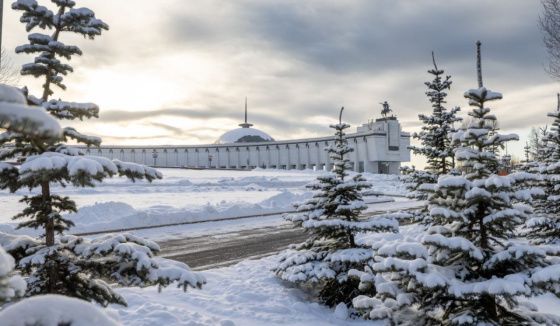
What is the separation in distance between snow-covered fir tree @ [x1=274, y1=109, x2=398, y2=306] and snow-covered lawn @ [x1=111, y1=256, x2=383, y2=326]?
20.3 inches

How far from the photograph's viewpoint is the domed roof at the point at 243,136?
109 m

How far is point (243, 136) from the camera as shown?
10994 cm

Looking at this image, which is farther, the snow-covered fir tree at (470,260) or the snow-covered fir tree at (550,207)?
the snow-covered fir tree at (550,207)

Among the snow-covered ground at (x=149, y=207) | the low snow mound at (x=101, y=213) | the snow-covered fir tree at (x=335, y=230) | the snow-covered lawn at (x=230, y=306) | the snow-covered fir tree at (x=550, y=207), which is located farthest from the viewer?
the snow-covered ground at (x=149, y=207)

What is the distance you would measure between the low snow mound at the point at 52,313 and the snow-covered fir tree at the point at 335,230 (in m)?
7.42

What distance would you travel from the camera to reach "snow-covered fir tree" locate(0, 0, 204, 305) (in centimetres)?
452

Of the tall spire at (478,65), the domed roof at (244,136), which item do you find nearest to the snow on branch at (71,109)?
the tall spire at (478,65)

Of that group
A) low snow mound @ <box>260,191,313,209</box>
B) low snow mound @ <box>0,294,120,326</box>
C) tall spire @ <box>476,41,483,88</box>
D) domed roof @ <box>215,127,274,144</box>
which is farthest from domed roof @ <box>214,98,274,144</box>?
low snow mound @ <box>0,294,120,326</box>

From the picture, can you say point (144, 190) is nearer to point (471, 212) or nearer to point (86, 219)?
point (86, 219)

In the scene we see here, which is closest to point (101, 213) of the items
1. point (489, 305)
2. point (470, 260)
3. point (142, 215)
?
point (142, 215)

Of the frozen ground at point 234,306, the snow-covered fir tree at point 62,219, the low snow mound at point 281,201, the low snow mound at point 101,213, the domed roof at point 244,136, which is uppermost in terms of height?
the domed roof at point 244,136

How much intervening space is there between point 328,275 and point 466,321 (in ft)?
12.9

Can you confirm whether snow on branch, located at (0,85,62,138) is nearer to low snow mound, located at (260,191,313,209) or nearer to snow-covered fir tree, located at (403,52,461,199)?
snow-covered fir tree, located at (403,52,461,199)

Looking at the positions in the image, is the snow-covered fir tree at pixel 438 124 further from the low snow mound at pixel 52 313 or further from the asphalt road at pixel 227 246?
the low snow mound at pixel 52 313
